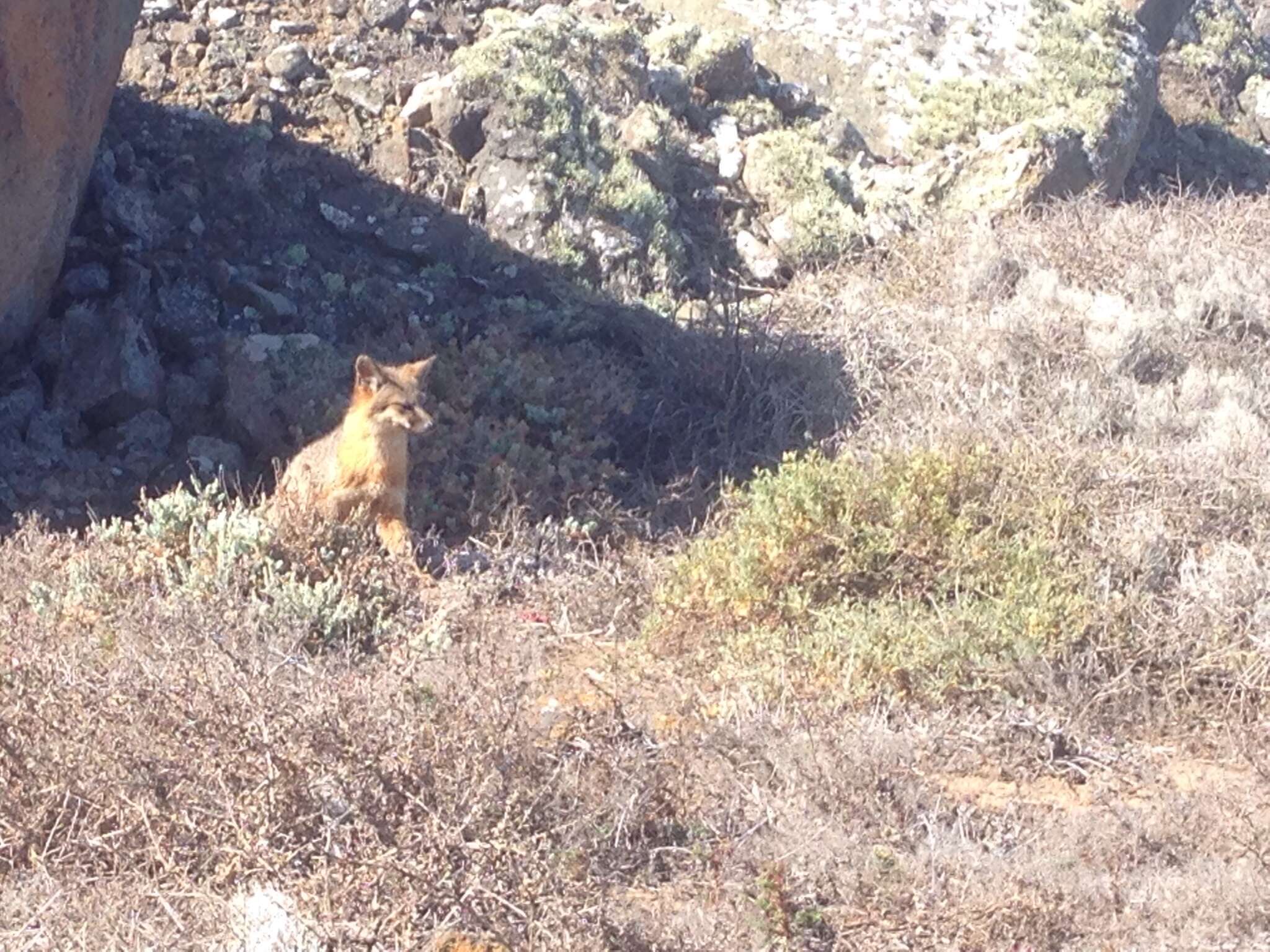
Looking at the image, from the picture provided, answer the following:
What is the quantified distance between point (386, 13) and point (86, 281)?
3893 millimetres

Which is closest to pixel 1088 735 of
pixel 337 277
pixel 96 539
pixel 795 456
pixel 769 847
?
pixel 769 847

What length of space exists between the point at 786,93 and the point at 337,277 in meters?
4.76

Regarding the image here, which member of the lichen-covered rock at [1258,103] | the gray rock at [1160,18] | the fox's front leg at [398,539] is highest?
the gray rock at [1160,18]

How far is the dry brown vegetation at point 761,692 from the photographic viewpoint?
4.47m

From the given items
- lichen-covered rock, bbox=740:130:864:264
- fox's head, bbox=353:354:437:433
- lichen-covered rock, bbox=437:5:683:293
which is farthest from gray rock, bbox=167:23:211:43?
fox's head, bbox=353:354:437:433

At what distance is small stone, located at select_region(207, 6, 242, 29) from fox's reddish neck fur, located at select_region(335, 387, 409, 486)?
180 inches

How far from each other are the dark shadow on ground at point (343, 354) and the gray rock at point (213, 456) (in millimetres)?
53

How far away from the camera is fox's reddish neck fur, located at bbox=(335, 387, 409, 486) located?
7.70 metres

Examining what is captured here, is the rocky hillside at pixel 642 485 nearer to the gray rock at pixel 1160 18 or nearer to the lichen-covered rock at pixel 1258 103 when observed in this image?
the gray rock at pixel 1160 18

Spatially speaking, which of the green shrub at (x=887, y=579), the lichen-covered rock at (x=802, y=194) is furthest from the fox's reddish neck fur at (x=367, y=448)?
the lichen-covered rock at (x=802, y=194)

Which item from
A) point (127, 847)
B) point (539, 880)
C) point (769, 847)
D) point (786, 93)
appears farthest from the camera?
point (786, 93)

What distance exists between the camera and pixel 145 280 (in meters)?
8.81

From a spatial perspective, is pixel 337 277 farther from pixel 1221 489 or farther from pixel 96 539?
pixel 1221 489

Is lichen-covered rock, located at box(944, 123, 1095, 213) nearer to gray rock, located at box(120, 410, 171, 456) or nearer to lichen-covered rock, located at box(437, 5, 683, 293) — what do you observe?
lichen-covered rock, located at box(437, 5, 683, 293)
